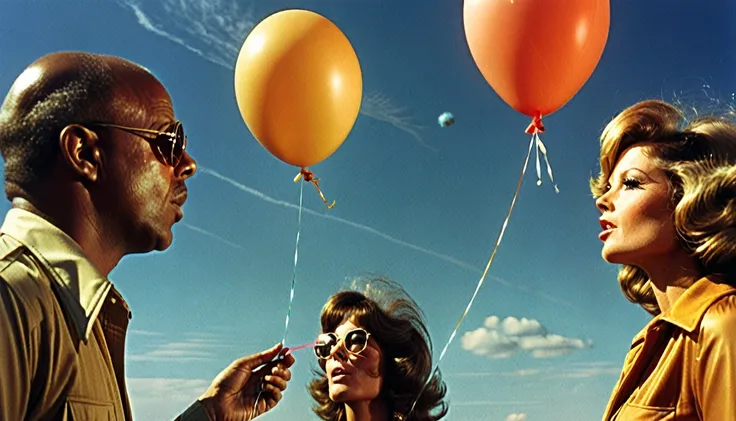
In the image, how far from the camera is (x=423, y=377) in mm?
5359

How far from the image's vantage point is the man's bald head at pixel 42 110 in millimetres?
2178

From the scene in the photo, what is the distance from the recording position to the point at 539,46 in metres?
4.43

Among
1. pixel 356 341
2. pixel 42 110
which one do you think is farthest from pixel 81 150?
pixel 356 341

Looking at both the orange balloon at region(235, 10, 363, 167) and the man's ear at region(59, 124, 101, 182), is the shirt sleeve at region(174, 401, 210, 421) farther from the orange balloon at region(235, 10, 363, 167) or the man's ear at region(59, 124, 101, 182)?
the orange balloon at region(235, 10, 363, 167)

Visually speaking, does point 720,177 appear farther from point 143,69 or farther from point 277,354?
point 143,69

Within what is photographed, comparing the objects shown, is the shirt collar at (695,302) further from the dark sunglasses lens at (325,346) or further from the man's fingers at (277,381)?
the dark sunglasses lens at (325,346)

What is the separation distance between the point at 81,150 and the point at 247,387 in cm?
156

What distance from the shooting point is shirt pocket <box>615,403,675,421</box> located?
117 inches

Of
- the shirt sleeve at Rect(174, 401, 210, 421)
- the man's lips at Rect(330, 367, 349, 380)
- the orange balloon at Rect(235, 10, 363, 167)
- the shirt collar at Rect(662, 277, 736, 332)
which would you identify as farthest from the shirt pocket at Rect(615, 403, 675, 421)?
the orange balloon at Rect(235, 10, 363, 167)

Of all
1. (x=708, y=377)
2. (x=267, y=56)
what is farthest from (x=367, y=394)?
(x=708, y=377)

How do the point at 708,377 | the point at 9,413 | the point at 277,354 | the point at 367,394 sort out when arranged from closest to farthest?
the point at 9,413, the point at 708,377, the point at 277,354, the point at 367,394

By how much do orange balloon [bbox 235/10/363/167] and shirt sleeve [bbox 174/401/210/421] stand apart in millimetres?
2319

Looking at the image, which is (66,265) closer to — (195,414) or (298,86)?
(195,414)

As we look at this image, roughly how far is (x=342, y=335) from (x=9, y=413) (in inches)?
139
